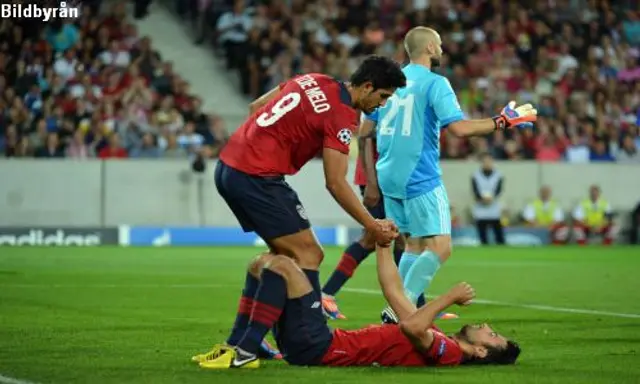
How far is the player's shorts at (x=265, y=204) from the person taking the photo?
841 cm

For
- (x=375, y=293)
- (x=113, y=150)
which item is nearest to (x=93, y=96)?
(x=113, y=150)

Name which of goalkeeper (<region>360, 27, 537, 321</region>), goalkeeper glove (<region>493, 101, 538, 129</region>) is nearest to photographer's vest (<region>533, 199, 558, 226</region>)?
goalkeeper (<region>360, 27, 537, 321</region>)

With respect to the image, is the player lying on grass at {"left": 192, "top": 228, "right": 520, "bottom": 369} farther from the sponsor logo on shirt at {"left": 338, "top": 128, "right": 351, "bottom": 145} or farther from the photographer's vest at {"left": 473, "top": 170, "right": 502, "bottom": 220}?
the photographer's vest at {"left": 473, "top": 170, "right": 502, "bottom": 220}

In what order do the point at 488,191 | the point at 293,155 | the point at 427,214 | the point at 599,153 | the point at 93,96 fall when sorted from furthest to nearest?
the point at 599,153 → the point at 488,191 → the point at 93,96 → the point at 427,214 → the point at 293,155

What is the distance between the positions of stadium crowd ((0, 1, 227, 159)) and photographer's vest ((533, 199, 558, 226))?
6933 millimetres

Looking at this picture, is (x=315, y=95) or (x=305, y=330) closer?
(x=305, y=330)

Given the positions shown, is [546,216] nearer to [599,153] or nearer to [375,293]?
[599,153]

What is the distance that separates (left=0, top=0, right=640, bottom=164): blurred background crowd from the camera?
2712 centimetres

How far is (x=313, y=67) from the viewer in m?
30.1

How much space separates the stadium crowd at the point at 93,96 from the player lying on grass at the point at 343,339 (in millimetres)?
18727

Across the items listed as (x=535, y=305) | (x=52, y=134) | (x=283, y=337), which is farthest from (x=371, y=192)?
(x=52, y=134)

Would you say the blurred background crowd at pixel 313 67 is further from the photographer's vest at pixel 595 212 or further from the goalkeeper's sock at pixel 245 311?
the goalkeeper's sock at pixel 245 311

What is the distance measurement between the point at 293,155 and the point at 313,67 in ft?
71.1

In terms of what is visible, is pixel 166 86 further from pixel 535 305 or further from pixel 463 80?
pixel 535 305
